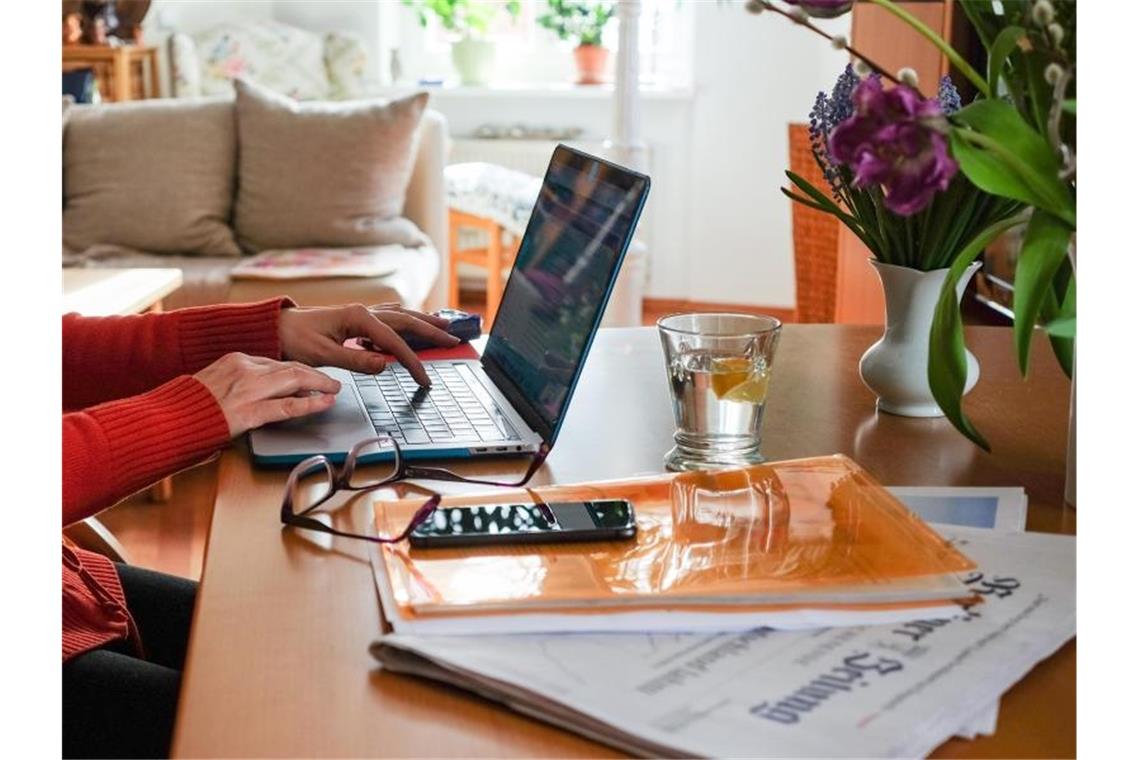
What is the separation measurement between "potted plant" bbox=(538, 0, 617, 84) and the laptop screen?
3.81 metres

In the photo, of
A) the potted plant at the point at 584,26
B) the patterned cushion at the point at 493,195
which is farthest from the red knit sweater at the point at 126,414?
the potted plant at the point at 584,26

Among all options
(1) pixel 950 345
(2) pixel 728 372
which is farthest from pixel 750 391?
(1) pixel 950 345

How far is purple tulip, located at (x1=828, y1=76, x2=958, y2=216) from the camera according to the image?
73 cm

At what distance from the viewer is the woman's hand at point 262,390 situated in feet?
3.66

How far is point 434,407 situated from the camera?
47.6 inches

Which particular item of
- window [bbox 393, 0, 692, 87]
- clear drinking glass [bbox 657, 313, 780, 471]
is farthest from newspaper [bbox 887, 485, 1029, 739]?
window [bbox 393, 0, 692, 87]

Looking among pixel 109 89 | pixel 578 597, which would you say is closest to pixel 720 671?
pixel 578 597

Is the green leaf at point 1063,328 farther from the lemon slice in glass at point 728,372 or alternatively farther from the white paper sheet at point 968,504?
the lemon slice in glass at point 728,372

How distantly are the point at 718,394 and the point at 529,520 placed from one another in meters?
0.23

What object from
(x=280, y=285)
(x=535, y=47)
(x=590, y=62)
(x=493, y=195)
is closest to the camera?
(x=280, y=285)

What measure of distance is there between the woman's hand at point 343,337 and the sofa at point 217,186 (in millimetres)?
2085

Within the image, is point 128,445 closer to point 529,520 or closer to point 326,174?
point 529,520

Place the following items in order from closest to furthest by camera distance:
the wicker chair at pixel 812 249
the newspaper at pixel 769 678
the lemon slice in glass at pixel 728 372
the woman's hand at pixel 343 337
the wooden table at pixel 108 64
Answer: the newspaper at pixel 769 678, the lemon slice in glass at pixel 728 372, the woman's hand at pixel 343 337, the wicker chair at pixel 812 249, the wooden table at pixel 108 64

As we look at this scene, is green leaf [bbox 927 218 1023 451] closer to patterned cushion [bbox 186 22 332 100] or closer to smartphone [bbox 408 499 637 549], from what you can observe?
smartphone [bbox 408 499 637 549]
